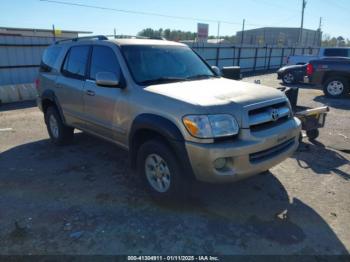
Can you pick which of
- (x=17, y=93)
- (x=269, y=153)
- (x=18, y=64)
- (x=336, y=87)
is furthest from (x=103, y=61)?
(x=336, y=87)

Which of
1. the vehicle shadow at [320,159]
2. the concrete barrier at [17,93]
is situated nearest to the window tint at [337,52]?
the vehicle shadow at [320,159]

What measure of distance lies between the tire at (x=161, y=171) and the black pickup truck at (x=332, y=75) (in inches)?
395

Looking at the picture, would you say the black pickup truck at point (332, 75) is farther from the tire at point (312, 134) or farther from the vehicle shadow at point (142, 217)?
the vehicle shadow at point (142, 217)

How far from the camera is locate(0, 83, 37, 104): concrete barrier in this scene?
10102 millimetres

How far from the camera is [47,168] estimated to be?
4742 millimetres

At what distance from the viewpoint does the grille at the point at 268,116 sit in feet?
10.6

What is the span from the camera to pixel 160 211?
137 inches

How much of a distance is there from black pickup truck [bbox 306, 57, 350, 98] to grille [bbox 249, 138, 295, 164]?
8970 millimetres

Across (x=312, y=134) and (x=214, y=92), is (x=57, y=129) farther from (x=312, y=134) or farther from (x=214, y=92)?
(x=312, y=134)

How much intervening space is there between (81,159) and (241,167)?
120 inches

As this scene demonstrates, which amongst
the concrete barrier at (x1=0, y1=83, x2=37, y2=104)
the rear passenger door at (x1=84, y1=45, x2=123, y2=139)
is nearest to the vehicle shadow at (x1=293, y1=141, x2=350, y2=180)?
the rear passenger door at (x1=84, y1=45, x2=123, y2=139)

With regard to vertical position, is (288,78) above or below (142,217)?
above

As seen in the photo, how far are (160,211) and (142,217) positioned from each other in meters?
0.24

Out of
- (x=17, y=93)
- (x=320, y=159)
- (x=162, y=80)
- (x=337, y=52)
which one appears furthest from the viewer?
(x=337, y=52)
